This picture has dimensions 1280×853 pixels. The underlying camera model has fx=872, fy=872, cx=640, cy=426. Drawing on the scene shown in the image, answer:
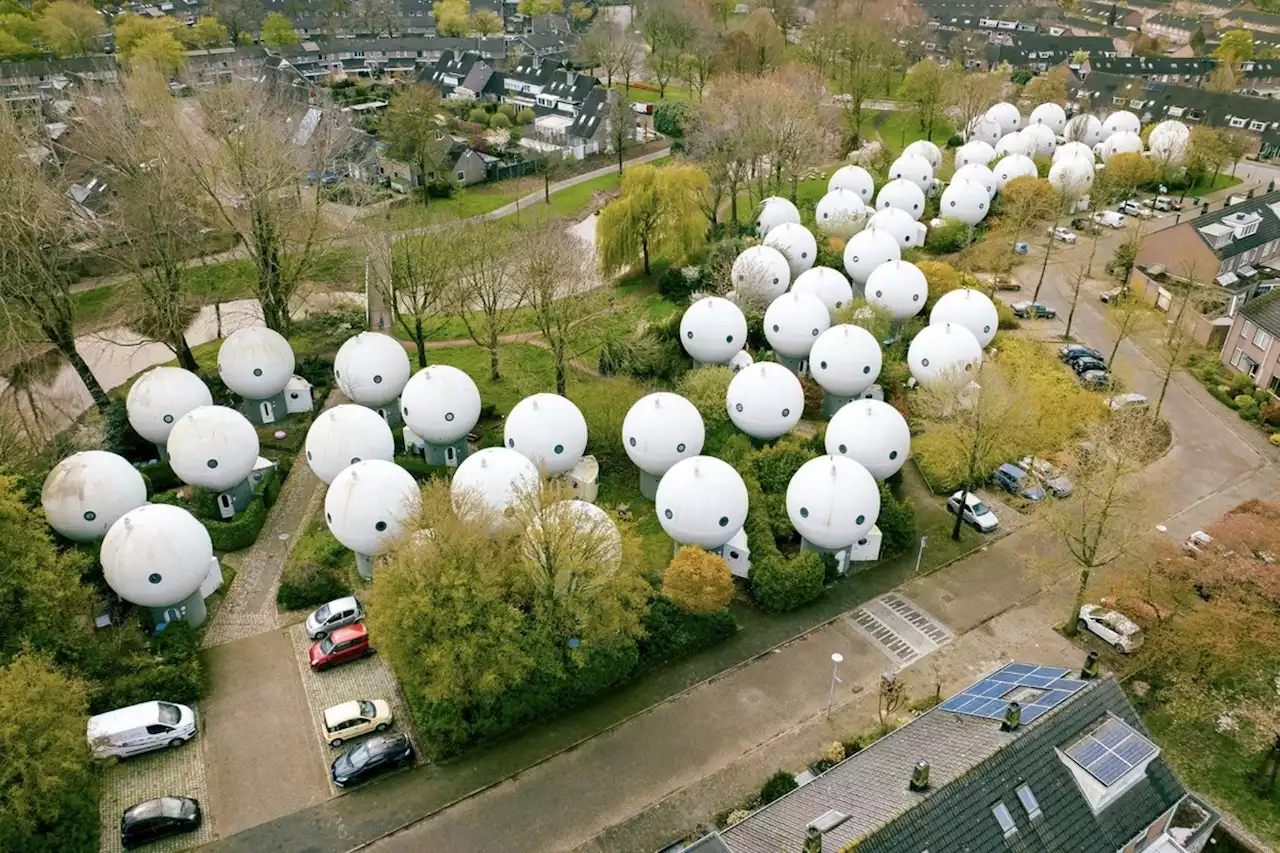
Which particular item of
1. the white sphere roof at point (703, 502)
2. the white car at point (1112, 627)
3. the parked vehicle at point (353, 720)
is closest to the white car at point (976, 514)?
the white car at point (1112, 627)

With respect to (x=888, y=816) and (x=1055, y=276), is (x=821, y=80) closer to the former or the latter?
(x=1055, y=276)

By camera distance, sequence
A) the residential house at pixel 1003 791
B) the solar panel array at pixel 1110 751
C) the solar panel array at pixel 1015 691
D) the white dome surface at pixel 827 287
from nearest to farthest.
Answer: the residential house at pixel 1003 791, the solar panel array at pixel 1110 751, the solar panel array at pixel 1015 691, the white dome surface at pixel 827 287

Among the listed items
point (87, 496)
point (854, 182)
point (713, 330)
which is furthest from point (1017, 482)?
point (87, 496)

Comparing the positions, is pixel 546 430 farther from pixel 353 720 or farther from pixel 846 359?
pixel 846 359

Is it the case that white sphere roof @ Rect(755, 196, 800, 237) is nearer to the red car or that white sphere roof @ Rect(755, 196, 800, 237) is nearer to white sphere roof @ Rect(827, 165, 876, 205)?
white sphere roof @ Rect(827, 165, 876, 205)

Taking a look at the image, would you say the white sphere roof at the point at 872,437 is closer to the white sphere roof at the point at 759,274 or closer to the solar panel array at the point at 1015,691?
the solar panel array at the point at 1015,691

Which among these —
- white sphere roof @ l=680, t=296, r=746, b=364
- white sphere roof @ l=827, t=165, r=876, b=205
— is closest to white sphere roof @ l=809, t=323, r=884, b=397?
white sphere roof @ l=680, t=296, r=746, b=364
